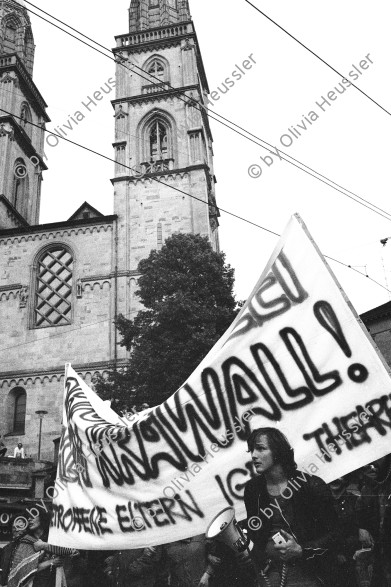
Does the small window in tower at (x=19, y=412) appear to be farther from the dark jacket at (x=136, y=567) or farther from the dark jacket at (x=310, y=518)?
the dark jacket at (x=310, y=518)

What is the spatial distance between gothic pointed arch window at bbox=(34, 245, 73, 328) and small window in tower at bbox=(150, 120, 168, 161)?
24.9 ft

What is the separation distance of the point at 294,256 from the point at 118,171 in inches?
1186

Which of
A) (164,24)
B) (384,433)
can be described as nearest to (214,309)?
(384,433)

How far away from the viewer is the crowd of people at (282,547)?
3.37 m

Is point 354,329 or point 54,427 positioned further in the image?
point 54,427

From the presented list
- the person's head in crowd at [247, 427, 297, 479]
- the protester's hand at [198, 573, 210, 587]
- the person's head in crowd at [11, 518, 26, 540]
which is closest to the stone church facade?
the person's head in crowd at [11, 518, 26, 540]

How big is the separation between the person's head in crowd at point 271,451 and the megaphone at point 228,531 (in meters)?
0.36

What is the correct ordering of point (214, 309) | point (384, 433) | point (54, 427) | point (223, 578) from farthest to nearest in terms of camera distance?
point (54, 427)
point (214, 309)
point (223, 578)
point (384, 433)

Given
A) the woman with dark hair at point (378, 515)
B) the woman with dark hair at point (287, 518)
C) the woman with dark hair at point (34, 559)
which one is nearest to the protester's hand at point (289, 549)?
the woman with dark hair at point (287, 518)

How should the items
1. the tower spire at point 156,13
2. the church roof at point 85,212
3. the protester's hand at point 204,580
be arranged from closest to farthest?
the protester's hand at point 204,580, the church roof at point 85,212, the tower spire at point 156,13

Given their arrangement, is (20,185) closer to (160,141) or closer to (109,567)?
(160,141)

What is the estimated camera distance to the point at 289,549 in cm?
339

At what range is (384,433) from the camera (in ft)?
9.55

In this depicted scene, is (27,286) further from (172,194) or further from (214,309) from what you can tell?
(214,309)
